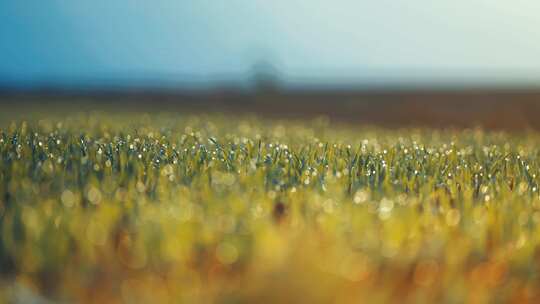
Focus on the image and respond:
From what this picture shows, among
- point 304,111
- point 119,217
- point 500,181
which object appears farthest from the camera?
point 304,111

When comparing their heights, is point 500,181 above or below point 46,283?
above

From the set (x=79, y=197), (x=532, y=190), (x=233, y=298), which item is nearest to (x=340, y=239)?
(x=233, y=298)

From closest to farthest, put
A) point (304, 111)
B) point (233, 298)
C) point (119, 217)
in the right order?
point (233, 298) → point (119, 217) → point (304, 111)

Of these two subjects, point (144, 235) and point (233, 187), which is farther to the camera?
point (233, 187)

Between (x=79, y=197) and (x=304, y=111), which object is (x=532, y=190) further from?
(x=304, y=111)

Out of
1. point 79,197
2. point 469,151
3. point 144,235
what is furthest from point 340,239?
point 469,151

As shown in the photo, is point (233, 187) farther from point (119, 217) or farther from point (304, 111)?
point (304, 111)
